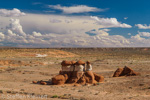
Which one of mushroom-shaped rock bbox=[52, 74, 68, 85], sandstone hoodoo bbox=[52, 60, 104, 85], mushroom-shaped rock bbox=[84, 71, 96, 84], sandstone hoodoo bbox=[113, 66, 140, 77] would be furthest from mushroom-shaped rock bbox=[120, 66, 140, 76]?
mushroom-shaped rock bbox=[52, 74, 68, 85]

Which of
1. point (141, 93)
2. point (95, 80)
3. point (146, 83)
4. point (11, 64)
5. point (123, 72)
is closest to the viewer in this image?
point (141, 93)

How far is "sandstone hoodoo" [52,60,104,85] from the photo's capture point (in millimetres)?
20516

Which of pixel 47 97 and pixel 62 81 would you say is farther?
pixel 62 81

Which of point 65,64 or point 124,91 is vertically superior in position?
point 65,64

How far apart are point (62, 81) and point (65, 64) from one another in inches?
80.5

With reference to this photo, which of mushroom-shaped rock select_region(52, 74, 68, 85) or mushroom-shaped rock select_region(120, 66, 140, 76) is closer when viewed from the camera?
mushroom-shaped rock select_region(52, 74, 68, 85)

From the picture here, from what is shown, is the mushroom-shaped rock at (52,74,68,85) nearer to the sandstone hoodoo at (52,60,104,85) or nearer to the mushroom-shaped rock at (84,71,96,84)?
the sandstone hoodoo at (52,60,104,85)

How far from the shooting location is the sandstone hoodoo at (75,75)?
20.5 meters

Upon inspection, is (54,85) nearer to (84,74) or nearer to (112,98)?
(84,74)

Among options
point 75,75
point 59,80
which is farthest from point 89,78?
point 59,80

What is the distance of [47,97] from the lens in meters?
14.1

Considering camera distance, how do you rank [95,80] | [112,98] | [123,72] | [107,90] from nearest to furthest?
1. [112,98]
2. [107,90]
3. [95,80]
4. [123,72]

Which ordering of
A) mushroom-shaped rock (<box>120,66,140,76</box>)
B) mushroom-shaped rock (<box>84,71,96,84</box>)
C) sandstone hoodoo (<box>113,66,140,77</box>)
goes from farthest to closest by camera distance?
sandstone hoodoo (<box>113,66,140,77</box>) → mushroom-shaped rock (<box>120,66,140,76</box>) → mushroom-shaped rock (<box>84,71,96,84</box>)

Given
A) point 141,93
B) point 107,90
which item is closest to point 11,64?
point 107,90
